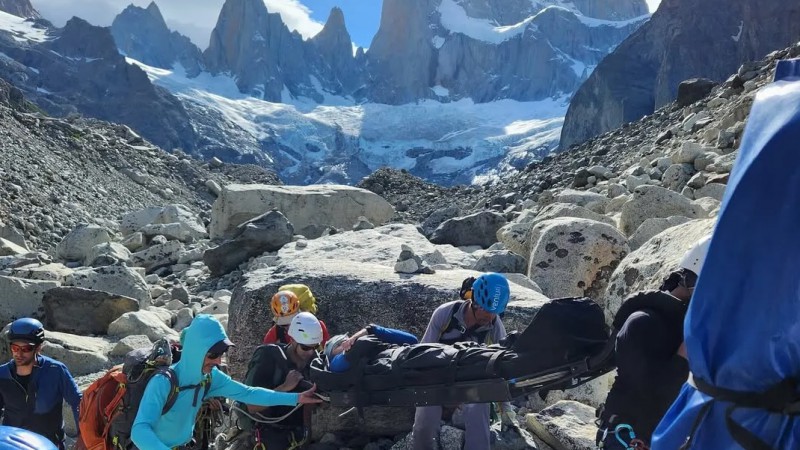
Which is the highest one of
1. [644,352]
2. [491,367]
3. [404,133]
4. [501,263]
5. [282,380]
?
[644,352]

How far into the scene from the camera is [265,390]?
481 cm

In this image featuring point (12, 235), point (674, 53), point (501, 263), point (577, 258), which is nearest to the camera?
point (577, 258)

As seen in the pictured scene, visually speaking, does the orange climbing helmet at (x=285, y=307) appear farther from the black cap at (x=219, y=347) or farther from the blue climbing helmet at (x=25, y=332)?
the blue climbing helmet at (x=25, y=332)

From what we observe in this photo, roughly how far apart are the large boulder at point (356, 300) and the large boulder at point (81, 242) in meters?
13.8

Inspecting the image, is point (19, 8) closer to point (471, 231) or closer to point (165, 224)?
point (165, 224)

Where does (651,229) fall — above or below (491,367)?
below

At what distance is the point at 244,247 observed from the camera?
16281mm

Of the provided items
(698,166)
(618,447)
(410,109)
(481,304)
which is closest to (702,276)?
(618,447)

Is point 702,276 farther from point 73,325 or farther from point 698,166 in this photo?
point 698,166

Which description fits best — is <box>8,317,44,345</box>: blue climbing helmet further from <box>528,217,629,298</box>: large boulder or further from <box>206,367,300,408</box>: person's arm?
<box>528,217,629,298</box>: large boulder

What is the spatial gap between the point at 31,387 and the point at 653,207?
818 centimetres

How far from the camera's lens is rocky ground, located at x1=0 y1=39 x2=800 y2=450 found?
20.8 ft

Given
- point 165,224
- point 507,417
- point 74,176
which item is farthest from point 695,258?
point 74,176

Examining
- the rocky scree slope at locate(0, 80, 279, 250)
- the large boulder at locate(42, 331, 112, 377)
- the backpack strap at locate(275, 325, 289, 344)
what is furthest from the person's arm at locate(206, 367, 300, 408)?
the rocky scree slope at locate(0, 80, 279, 250)
